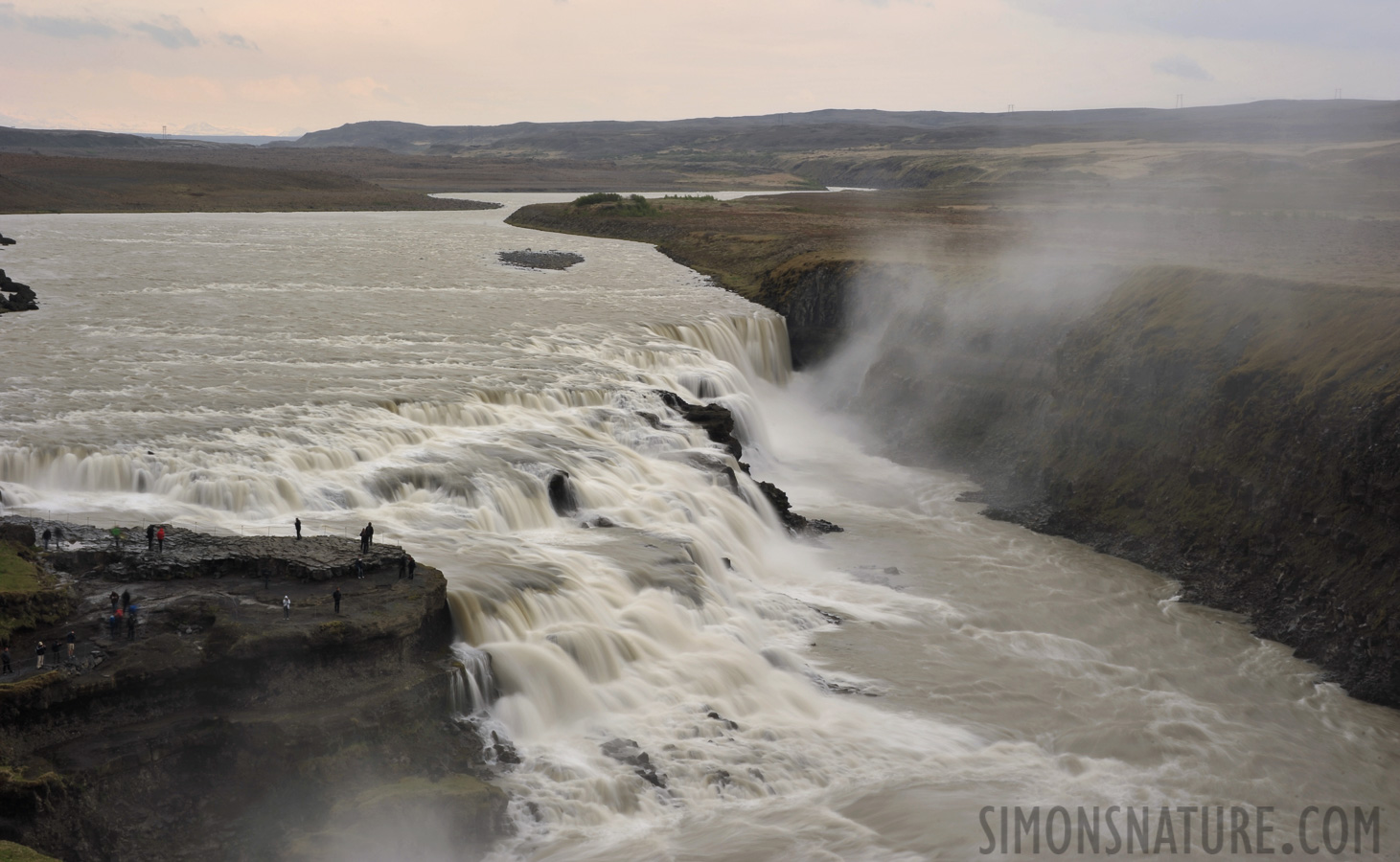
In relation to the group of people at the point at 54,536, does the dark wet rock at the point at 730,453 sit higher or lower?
lower

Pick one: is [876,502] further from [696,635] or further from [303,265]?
[303,265]

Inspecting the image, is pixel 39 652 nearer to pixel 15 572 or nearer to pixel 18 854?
pixel 15 572

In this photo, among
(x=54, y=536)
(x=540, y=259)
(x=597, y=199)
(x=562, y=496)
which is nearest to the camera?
(x=54, y=536)

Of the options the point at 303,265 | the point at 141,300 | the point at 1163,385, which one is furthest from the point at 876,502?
the point at 303,265

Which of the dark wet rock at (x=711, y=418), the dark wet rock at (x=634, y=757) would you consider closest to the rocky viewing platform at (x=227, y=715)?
the dark wet rock at (x=634, y=757)

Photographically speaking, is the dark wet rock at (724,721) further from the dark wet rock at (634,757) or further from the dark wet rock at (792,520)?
the dark wet rock at (792,520)

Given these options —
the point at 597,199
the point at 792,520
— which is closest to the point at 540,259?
the point at 597,199
